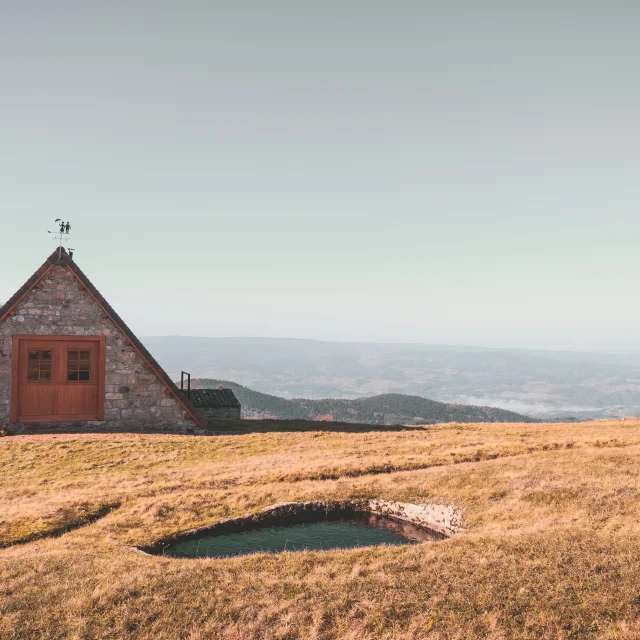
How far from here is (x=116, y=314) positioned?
74.7ft

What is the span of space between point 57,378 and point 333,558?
17.7 m

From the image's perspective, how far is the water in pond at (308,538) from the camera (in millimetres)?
10648

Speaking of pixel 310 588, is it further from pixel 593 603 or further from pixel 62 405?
pixel 62 405

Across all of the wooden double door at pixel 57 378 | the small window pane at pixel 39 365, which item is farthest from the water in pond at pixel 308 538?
the small window pane at pixel 39 365

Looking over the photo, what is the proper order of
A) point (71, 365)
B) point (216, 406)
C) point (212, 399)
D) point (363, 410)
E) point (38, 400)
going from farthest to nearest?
point (363, 410), point (212, 399), point (216, 406), point (71, 365), point (38, 400)

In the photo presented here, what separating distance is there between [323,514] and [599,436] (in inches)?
544

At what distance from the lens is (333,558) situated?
9148mm

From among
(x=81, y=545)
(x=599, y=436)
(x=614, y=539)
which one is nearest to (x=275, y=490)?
(x=81, y=545)

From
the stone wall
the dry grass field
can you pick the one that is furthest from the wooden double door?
the dry grass field

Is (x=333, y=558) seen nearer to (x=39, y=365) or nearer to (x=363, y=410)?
(x=39, y=365)

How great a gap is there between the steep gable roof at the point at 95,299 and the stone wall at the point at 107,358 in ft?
0.57

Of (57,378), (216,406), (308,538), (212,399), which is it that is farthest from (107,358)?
(308,538)

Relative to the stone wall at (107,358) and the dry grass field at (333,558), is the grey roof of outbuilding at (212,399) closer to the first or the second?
the stone wall at (107,358)

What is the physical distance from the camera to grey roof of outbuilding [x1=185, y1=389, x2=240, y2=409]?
31.4 m
